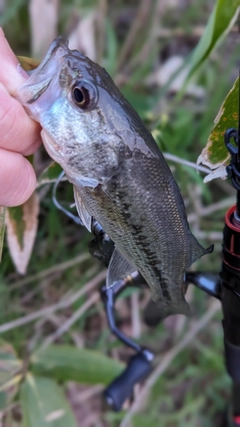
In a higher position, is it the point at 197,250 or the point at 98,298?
the point at 197,250

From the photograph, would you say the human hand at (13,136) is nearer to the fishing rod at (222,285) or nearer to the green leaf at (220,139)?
the fishing rod at (222,285)

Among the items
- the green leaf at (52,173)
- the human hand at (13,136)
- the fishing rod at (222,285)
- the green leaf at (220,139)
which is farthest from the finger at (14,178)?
the green leaf at (220,139)

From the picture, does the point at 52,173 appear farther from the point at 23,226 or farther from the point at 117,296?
the point at 117,296

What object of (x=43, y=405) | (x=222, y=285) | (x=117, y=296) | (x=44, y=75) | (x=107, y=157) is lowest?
(x=43, y=405)

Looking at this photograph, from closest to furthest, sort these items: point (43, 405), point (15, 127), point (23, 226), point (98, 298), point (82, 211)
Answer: point (15, 127), point (82, 211), point (23, 226), point (43, 405), point (98, 298)

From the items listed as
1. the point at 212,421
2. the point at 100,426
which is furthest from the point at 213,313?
the point at 100,426

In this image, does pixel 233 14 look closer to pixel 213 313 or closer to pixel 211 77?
pixel 211 77

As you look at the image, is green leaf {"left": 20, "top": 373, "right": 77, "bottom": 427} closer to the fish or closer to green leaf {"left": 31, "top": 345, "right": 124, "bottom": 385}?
green leaf {"left": 31, "top": 345, "right": 124, "bottom": 385}

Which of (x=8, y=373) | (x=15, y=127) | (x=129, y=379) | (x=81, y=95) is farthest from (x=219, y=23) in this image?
(x=8, y=373)
